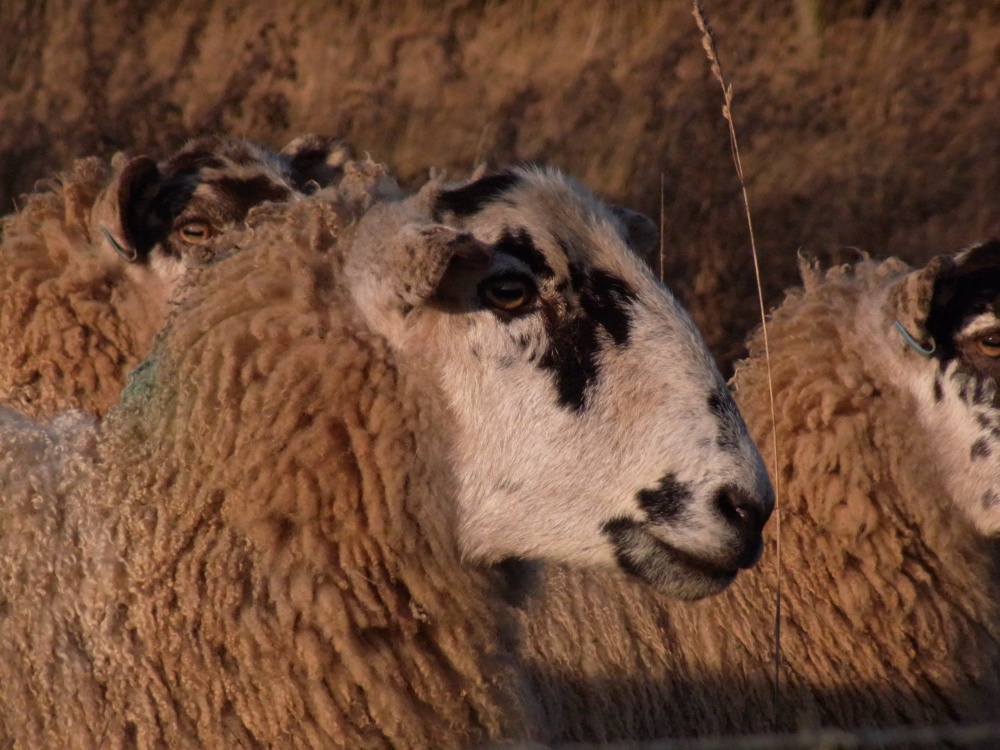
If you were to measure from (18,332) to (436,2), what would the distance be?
29.1ft

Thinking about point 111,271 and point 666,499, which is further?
point 111,271

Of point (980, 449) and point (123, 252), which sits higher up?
point (980, 449)

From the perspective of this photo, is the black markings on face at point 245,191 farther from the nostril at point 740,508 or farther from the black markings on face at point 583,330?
the nostril at point 740,508

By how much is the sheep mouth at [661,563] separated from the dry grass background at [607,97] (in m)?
7.48

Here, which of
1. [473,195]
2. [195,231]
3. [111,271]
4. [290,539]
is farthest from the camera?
[111,271]

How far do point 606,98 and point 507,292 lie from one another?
954 centimetres

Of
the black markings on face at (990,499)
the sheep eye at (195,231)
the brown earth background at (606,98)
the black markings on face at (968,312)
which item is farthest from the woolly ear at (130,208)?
the brown earth background at (606,98)

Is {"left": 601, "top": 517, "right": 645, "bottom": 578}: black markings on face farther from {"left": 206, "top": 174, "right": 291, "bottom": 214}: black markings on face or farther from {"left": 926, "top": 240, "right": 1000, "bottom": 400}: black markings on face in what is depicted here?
{"left": 206, "top": 174, "right": 291, "bottom": 214}: black markings on face

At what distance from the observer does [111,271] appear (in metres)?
4.77

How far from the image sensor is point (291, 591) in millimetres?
2443

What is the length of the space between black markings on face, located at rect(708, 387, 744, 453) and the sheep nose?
0.28 ft

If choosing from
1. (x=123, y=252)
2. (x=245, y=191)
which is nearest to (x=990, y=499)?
(x=245, y=191)

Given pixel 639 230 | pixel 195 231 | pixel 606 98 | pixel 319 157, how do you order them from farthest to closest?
1. pixel 606 98
2. pixel 319 157
3. pixel 195 231
4. pixel 639 230

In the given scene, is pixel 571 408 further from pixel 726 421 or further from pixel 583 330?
pixel 726 421
